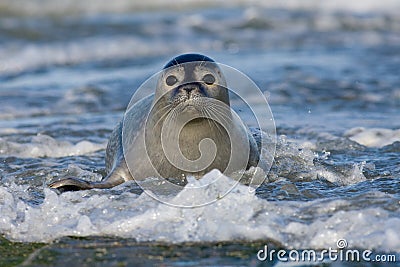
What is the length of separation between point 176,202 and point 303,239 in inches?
27.0

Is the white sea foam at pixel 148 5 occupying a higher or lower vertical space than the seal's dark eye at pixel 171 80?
higher

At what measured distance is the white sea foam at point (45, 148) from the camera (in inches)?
241

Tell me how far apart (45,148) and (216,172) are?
8.40 ft

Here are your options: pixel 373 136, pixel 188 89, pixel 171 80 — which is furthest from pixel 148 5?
pixel 188 89

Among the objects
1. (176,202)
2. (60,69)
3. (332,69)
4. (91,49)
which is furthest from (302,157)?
(91,49)

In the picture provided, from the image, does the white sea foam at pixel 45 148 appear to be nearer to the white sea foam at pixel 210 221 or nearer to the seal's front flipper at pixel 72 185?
the seal's front flipper at pixel 72 185

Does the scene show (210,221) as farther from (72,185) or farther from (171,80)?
(171,80)

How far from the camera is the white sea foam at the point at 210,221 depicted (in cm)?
350

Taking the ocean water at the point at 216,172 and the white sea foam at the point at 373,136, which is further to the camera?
the white sea foam at the point at 373,136
